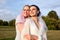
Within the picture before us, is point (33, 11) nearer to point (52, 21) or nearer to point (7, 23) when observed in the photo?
point (7, 23)

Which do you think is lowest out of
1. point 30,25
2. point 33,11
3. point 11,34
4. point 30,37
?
point 11,34

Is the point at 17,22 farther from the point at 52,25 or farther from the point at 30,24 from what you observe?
the point at 52,25

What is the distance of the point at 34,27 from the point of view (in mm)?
2135

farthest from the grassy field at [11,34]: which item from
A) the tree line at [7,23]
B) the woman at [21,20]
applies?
the woman at [21,20]

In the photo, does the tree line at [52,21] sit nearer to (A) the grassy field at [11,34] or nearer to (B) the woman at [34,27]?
(A) the grassy field at [11,34]

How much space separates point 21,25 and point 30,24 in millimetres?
97

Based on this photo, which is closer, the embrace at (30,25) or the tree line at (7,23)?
the embrace at (30,25)

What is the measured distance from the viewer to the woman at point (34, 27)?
2.12 m

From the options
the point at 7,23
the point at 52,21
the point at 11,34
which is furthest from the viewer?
the point at 52,21

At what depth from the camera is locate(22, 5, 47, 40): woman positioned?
6.94 feet

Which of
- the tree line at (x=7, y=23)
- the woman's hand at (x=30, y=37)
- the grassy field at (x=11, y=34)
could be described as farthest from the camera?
the grassy field at (x=11, y=34)

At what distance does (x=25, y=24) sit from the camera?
7.03 ft

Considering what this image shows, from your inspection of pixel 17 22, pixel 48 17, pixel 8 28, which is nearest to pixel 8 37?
pixel 8 28

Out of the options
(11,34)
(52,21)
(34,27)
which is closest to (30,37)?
(34,27)
